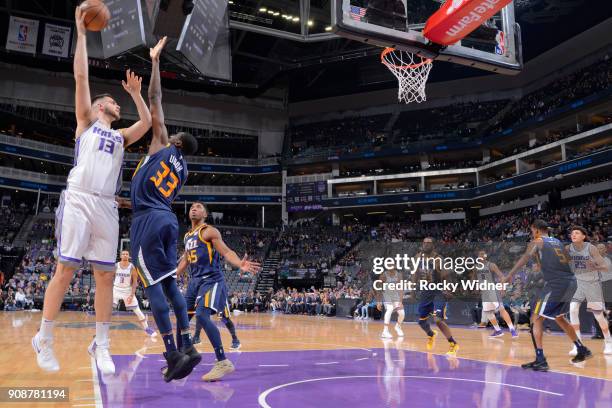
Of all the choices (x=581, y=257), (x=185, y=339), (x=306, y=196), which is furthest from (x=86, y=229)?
(x=306, y=196)

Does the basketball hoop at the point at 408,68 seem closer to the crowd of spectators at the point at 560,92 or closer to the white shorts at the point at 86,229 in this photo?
the white shorts at the point at 86,229

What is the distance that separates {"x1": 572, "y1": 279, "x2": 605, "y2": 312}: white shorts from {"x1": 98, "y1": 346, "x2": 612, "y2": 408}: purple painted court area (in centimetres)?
369

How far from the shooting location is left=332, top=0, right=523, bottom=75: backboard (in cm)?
813

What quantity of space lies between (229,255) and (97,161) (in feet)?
5.20

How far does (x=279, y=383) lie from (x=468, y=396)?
1851 millimetres

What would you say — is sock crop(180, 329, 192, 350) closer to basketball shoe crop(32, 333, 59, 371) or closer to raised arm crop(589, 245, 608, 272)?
basketball shoe crop(32, 333, 59, 371)

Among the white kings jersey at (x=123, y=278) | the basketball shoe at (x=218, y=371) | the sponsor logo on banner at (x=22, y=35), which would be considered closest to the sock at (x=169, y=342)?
the basketball shoe at (x=218, y=371)

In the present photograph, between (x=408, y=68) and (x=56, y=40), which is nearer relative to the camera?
(x=408, y=68)

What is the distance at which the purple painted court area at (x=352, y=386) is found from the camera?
4.15 metres

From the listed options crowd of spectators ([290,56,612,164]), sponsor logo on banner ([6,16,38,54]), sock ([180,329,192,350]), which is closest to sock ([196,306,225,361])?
sock ([180,329,192,350])

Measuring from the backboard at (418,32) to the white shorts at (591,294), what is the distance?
4.41 meters

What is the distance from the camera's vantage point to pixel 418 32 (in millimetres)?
8531

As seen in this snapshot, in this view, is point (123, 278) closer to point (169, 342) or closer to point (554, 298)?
point (169, 342)

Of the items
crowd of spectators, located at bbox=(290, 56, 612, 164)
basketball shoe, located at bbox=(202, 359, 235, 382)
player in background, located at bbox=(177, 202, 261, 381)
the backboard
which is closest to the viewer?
basketball shoe, located at bbox=(202, 359, 235, 382)
